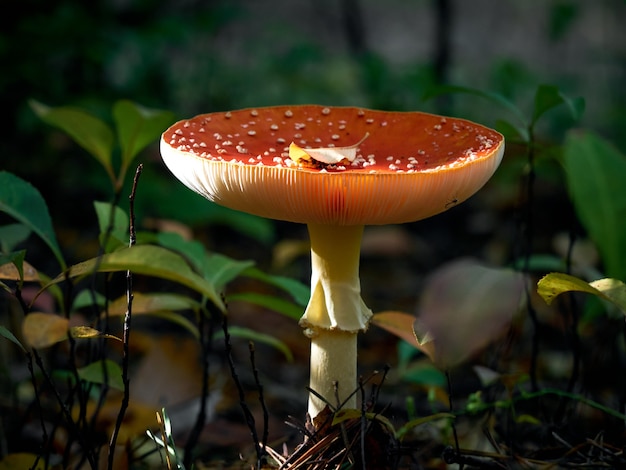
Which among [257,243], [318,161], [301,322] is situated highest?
[318,161]

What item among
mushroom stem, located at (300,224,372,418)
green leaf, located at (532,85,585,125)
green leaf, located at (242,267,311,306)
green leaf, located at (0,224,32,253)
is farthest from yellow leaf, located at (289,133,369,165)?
green leaf, located at (0,224,32,253)

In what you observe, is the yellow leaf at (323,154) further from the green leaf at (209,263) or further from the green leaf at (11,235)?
the green leaf at (11,235)

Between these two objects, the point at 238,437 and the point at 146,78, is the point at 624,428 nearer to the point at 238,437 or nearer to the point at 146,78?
the point at 238,437

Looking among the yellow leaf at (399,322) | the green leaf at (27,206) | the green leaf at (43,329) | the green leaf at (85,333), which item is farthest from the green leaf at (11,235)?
the yellow leaf at (399,322)

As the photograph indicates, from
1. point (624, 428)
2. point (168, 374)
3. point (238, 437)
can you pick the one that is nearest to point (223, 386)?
point (168, 374)

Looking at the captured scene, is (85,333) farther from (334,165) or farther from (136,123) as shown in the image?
(334,165)

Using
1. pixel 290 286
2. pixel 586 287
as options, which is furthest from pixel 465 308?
pixel 290 286

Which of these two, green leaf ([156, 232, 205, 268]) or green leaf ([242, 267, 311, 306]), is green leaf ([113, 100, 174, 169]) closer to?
green leaf ([156, 232, 205, 268])
